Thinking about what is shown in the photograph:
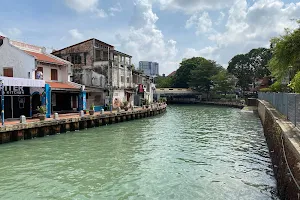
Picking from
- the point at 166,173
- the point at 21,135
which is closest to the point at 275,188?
the point at 166,173

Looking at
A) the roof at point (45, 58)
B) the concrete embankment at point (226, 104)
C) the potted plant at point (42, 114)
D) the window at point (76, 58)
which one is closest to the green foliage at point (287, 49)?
the potted plant at point (42, 114)

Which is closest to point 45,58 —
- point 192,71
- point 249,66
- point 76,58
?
point 76,58

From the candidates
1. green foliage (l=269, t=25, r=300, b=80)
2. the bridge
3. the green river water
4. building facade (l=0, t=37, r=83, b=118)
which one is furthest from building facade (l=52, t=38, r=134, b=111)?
the bridge

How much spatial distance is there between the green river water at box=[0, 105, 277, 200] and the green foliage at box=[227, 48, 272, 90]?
2473 inches

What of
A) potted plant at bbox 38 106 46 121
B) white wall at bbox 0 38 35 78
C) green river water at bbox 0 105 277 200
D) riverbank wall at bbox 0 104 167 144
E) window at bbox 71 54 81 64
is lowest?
green river water at bbox 0 105 277 200

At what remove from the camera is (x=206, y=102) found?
76.4m

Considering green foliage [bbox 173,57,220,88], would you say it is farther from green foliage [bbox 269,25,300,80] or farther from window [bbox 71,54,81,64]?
green foliage [bbox 269,25,300,80]

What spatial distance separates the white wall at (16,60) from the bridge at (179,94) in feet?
158

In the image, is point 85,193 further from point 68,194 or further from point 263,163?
point 263,163

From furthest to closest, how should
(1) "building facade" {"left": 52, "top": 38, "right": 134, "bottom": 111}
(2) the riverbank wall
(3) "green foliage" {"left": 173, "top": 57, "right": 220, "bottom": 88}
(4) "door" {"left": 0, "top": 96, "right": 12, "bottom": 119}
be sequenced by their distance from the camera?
(3) "green foliage" {"left": 173, "top": 57, "right": 220, "bottom": 88}, (1) "building facade" {"left": 52, "top": 38, "right": 134, "bottom": 111}, (4) "door" {"left": 0, "top": 96, "right": 12, "bottom": 119}, (2) the riverbank wall

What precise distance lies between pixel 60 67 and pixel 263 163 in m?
23.9

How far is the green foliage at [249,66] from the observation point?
7600 centimetres

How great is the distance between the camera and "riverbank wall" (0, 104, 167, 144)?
18364 mm

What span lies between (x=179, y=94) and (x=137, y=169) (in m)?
65.8
